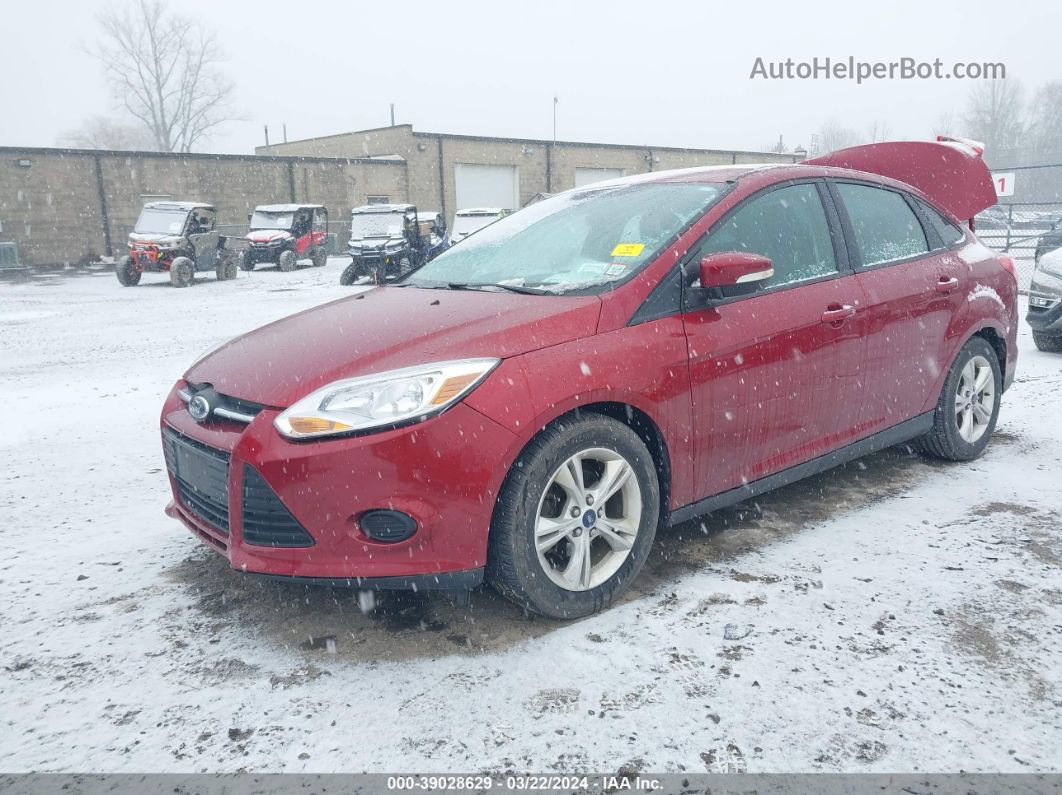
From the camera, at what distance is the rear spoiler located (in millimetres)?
4879

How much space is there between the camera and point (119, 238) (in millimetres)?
30312

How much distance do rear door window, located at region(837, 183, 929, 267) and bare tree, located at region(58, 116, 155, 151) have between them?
72950mm

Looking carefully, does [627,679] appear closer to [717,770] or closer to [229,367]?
[717,770]

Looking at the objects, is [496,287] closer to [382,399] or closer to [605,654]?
[382,399]

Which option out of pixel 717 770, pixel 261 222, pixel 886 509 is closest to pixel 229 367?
pixel 717 770

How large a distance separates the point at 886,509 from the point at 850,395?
0.61m

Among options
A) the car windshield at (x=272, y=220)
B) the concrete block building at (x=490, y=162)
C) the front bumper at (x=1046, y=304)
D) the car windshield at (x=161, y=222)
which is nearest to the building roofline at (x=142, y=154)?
the concrete block building at (x=490, y=162)

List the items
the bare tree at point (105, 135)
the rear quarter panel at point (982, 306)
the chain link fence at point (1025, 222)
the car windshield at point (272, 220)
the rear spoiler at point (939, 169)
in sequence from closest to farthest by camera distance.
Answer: the rear quarter panel at point (982, 306) → the rear spoiler at point (939, 169) → the chain link fence at point (1025, 222) → the car windshield at point (272, 220) → the bare tree at point (105, 135)

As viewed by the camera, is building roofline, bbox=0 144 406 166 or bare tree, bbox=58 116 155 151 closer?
building roofline, bbox=0 144 406 166

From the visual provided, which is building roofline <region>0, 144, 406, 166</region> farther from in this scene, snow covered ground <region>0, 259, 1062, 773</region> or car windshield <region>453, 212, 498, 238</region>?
snow covered ground <region>0, 259, 1062, 773</region>

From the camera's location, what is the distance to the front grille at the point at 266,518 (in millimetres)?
2471

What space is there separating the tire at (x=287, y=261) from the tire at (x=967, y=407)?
21.4 m

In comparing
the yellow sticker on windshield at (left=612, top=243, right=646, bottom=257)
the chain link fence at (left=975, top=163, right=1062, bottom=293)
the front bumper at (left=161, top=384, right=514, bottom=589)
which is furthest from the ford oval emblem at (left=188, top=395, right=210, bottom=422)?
the chain link fence at (left=975, top=163, right=1062, bottom=293)

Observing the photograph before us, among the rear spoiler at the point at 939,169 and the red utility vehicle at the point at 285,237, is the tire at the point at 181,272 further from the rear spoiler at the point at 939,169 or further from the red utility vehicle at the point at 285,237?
the rear spoiler at the point at 939,169
